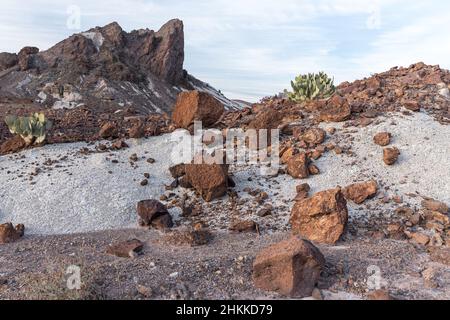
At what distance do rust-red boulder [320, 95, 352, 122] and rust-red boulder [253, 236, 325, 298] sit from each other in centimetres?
501

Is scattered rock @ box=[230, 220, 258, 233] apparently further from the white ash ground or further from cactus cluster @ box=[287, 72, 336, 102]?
cactus cluster @ box=[287, 72, 336, 102]

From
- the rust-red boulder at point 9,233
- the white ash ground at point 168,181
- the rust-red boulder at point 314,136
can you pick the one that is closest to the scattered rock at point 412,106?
the white ash ground at point 168,181

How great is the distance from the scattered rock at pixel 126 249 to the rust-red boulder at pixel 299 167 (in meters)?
3.04

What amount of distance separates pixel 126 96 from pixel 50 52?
796 centimetres

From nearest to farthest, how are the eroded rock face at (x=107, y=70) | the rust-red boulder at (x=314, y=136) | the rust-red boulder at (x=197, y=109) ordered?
the rust-red boulder at (x=314, y=136), the rust-red boulder at (x=197, y=109), the eroded rock face at (x=107, y=70)

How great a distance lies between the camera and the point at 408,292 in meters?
4.92

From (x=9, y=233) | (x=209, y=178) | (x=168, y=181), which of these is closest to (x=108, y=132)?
(x=168, y=181)

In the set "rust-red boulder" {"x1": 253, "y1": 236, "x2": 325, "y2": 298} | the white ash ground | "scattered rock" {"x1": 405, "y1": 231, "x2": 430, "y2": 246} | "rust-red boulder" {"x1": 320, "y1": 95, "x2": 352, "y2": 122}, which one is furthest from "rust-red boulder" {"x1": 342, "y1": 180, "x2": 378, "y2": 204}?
"rust-red boulder" {"x1": 253, "y1": 236, "x2": 325, "y2": 298}

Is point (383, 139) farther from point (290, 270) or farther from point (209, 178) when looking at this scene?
point (290, 270)

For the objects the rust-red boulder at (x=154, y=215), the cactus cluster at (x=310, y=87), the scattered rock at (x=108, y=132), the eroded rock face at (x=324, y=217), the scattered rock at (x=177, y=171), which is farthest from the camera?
the cactus cluster at (x=310, y=87)

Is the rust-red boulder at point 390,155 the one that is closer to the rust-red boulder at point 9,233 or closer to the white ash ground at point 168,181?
the white ash ground at point 168,181

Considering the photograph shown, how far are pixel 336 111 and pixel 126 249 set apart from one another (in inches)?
214

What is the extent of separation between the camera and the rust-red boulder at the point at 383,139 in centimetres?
859

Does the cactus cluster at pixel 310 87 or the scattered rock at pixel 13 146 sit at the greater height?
the cactus cluster at pixel 310 87
